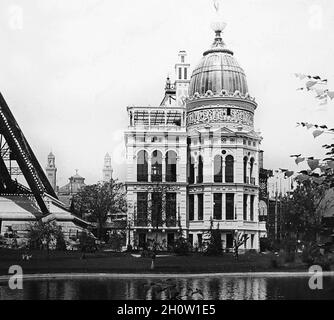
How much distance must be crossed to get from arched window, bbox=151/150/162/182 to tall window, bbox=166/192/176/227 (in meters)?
1.77

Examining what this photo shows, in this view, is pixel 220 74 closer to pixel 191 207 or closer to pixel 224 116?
pixel 224 116

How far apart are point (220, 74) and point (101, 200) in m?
15.9

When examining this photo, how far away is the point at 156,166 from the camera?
186 ft

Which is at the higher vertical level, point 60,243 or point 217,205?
point 217,205

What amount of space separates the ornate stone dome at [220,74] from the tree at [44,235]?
2228cm

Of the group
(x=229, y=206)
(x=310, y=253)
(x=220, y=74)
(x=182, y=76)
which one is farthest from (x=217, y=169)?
(x=310, y=253)

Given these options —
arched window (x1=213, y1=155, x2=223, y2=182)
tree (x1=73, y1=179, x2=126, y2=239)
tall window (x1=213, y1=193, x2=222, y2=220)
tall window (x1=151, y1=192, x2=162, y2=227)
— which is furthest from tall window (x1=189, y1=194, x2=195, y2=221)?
tree (x1=73, y1=179, x2=126, y2=239)

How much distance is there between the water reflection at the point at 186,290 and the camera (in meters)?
22.4

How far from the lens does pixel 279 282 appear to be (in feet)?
97.9

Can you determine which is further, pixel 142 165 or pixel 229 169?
pixel 229 169

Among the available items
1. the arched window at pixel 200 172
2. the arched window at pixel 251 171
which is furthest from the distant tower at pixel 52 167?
the arched window at pixel 251 171

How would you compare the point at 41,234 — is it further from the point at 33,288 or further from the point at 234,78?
the point at 234,78

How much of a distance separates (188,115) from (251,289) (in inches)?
1422
